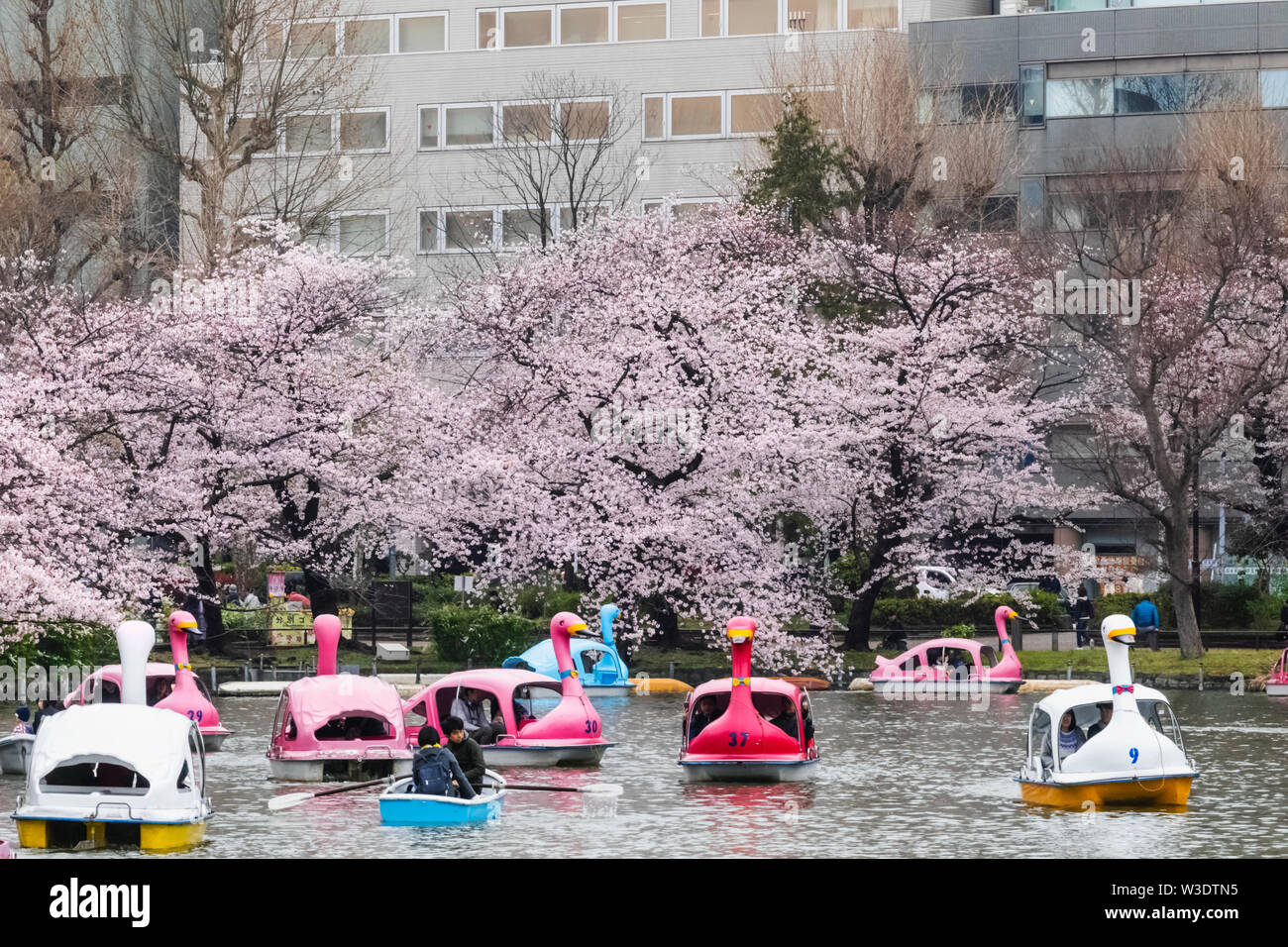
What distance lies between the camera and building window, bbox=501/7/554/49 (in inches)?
3231

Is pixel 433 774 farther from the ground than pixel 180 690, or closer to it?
closer to it

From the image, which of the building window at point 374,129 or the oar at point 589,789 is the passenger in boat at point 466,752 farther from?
the building window at point 374,129

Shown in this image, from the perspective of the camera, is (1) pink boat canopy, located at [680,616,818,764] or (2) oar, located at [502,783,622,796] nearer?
(2) oar, located at [502,783,622,796]

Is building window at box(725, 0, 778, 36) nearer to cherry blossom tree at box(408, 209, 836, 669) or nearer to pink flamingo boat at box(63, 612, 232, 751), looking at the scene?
cherry blossom tree at box(408, 209, 836, 669)

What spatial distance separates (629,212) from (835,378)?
414 inches

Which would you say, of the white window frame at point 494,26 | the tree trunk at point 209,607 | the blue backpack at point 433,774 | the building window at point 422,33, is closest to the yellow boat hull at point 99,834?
the blue backpack at point 433,774

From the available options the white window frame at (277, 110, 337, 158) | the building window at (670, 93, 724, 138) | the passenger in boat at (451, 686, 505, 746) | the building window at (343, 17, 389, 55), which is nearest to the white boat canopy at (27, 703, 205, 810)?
the passenger in boat at (451, 686, 505, 746)

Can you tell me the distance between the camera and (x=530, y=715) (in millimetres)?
33594

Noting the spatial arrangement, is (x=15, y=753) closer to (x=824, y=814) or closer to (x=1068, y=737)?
(x=824, y=814)

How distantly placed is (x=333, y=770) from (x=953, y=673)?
21.6 meters

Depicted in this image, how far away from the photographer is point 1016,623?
177ft

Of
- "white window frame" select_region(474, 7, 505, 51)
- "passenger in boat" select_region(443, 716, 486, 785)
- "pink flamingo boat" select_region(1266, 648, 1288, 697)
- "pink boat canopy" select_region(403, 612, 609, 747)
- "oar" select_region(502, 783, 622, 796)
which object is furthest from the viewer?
"white window frame" select_region(474, 7, 505, 51)

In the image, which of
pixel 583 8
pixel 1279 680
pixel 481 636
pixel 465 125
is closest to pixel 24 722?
pixel 481 636
